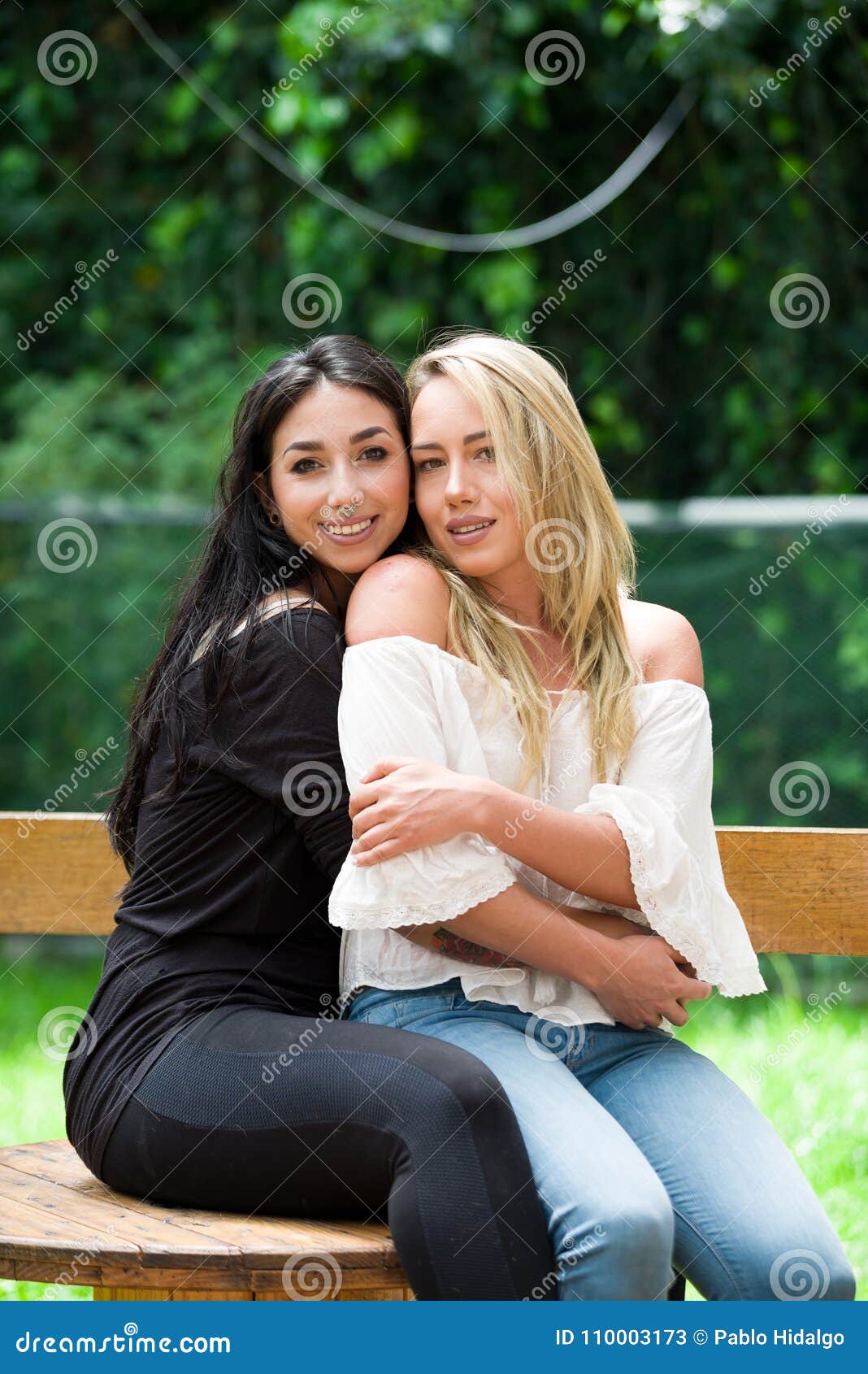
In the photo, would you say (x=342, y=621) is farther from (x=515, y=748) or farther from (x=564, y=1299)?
(x=564, y=1299)

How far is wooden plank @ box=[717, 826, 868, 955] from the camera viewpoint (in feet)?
8.59

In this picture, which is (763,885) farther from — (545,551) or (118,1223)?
(118,1223)

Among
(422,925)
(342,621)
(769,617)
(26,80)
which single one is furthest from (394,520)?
(26,80)

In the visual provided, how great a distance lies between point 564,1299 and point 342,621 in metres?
1.09

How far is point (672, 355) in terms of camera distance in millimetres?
6316

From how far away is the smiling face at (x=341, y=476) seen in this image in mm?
2354

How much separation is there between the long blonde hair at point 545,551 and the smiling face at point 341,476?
9 cm

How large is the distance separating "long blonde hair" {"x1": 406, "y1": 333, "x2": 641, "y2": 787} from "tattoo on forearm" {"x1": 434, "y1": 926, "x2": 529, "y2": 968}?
261 mm

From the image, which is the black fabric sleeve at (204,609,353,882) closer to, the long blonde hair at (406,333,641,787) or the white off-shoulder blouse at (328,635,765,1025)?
the white off-shoulder blouse at (328,635,765,1025)

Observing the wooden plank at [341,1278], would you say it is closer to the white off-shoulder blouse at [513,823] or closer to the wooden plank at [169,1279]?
the wooden plank at [169,1279]

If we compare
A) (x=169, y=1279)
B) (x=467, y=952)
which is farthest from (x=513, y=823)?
(x=169, y=1279)

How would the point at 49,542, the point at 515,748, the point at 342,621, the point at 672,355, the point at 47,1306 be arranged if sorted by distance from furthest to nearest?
the point at 672,355 → the point at 49,542 → the point at 342,621 → the point at 515,748 → the point at 47,1306

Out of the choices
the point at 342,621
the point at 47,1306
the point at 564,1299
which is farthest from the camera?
the point at 342,621

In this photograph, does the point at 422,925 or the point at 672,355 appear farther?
the point at 672,355
